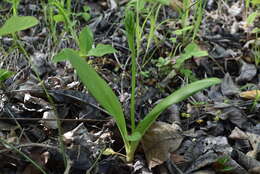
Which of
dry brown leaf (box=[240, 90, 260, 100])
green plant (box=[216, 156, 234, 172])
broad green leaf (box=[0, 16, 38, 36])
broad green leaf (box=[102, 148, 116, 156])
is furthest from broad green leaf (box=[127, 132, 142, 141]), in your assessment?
dry brown leaf (box=[240, 90, 260, 100])

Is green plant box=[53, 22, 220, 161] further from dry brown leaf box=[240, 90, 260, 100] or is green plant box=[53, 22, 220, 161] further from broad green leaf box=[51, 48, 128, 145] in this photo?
dry brown leaf box=[240, 90, 260, 100]

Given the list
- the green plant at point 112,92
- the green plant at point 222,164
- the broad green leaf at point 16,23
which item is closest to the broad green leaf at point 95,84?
the green plant at point 112,92

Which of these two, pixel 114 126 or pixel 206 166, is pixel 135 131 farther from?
pixel 206 166

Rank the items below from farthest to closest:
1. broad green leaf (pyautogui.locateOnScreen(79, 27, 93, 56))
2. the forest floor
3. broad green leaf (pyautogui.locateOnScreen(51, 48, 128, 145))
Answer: broad green leaf (pyautogui.locateOnScreen(79, 27, 93, 56)) → the forest floor → broad green leaf (pyautogui.locateOnScreen(51, 48, 128, 145))

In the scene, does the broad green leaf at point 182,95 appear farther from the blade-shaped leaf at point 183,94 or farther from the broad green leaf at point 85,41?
the broad green leaf at point 85,41

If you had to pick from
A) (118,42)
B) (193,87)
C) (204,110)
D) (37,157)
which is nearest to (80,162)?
(37,157)

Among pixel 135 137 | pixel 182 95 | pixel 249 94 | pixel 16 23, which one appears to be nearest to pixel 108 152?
pixel 135 137

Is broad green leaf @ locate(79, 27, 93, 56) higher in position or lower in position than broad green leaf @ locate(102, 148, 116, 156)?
higher
